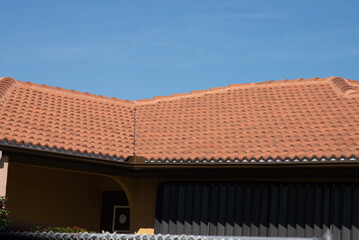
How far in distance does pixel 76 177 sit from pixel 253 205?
5.59m

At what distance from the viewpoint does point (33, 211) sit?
53.8 ft

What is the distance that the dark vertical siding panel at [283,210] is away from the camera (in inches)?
540

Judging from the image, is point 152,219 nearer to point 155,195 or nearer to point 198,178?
point 155,195

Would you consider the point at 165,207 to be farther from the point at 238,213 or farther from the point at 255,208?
the point at 255,208

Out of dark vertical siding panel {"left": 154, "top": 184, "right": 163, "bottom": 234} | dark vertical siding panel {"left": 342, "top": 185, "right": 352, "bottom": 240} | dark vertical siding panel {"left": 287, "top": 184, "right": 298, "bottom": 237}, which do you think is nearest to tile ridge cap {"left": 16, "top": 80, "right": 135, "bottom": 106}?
dark vertical siding panel {"left": 154, "top": 184, "right": 163, "bottom": 234}

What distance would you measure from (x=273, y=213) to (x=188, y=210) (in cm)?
203

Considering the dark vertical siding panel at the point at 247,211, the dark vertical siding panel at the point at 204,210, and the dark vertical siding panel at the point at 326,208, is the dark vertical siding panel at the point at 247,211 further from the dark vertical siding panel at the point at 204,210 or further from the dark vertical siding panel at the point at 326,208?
the dark vertical siding panel at the point at 326,208

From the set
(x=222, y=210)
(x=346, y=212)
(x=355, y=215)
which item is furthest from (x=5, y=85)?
(x=355, y=215)

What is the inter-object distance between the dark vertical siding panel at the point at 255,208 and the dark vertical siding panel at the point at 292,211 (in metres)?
0.69

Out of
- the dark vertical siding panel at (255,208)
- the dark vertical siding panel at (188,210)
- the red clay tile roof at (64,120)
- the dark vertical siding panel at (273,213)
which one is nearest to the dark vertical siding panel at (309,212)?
the dark vertical siding panel at (273,213)

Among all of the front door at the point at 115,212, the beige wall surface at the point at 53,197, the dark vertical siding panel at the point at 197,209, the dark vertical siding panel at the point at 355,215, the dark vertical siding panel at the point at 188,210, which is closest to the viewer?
Answer: the dark vertical siding panel at the point at 355,215

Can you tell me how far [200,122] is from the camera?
57.1ft

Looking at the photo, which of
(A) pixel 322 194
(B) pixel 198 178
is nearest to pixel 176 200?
(B) pixel 198 178

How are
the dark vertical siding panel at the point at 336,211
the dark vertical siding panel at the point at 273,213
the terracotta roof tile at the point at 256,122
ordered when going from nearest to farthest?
the dark vertical siding panel at the point at 336,211 < the dark vertical siding panel at the point at 273,213 < the terracotta roof tile at the point at 256,122
